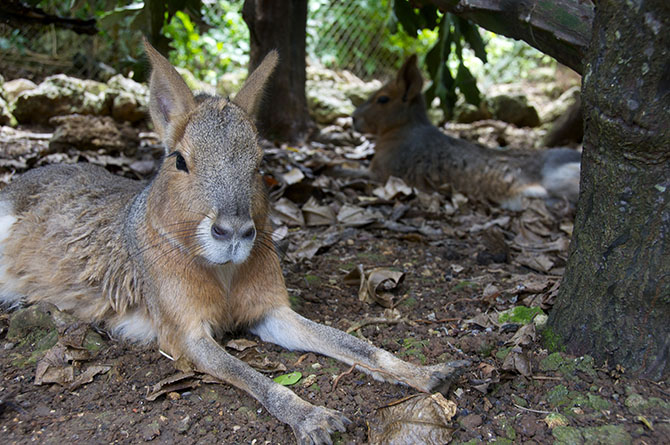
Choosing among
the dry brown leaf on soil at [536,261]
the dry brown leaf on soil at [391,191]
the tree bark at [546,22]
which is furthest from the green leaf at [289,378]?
the dry brown leaf on soil at [391,191]

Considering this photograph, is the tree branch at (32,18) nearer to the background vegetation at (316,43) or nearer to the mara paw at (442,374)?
the background vegetation at (316,43)

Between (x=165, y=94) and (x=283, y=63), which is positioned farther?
(x=283, y=63)

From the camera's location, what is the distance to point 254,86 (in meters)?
2.94

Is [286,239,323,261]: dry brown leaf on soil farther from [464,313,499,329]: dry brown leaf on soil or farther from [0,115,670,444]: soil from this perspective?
[464,313,499,329]: dry brown leaf on soil

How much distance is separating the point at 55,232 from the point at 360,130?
15.4 feet

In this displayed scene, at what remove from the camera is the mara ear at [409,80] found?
715cm

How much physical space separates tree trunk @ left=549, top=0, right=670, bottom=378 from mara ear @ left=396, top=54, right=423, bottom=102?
5154 millimetres

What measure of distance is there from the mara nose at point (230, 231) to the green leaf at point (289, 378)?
654 mm

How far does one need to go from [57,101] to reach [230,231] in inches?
238

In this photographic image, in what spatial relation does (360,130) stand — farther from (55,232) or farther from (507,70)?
(507,70)

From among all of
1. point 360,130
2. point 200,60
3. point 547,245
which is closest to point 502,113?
point 360,130

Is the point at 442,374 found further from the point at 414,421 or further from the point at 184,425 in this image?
the point at 184,425

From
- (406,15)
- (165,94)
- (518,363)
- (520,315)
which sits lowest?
(520,315)

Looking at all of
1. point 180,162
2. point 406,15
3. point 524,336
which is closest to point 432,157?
point 406,15
